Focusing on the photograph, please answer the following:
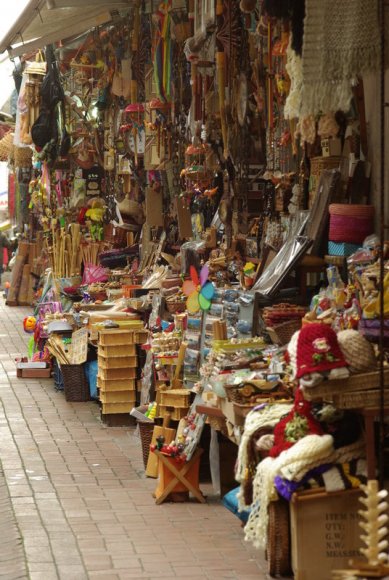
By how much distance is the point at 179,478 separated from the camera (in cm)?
857

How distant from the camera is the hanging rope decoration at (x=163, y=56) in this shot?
40.3 ft

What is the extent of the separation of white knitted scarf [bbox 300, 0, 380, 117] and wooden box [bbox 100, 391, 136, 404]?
568 cm

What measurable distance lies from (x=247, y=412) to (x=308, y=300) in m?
1.61

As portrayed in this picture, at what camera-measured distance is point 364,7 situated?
642 centimetres

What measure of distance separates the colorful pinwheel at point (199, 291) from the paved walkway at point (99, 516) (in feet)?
4.48

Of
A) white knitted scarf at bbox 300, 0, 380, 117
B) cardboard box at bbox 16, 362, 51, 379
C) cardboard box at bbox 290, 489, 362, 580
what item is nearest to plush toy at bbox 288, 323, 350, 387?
cardboard box at bbox 290, 489, 362, 580

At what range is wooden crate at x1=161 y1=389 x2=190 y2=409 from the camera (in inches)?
364

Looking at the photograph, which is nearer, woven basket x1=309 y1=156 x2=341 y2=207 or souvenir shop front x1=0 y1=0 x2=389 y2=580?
souvenir shop front x1=0 y1=0 x2=389 y2=580

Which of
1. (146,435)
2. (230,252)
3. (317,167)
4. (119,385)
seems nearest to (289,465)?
(317,167)

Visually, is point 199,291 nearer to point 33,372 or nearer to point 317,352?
point 317,352

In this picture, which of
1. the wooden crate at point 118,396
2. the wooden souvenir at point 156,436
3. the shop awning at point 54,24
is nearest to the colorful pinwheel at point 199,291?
the wooden souvenir at point 156,436

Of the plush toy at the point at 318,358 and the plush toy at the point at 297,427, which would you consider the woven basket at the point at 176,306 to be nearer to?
the plush toy at the point at 297,427

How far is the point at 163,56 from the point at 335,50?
6.27 metres

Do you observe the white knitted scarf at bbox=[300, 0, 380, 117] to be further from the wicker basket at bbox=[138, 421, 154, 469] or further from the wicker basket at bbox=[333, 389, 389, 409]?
the wicker basket at bbox=[138, 421, 154, 469]
